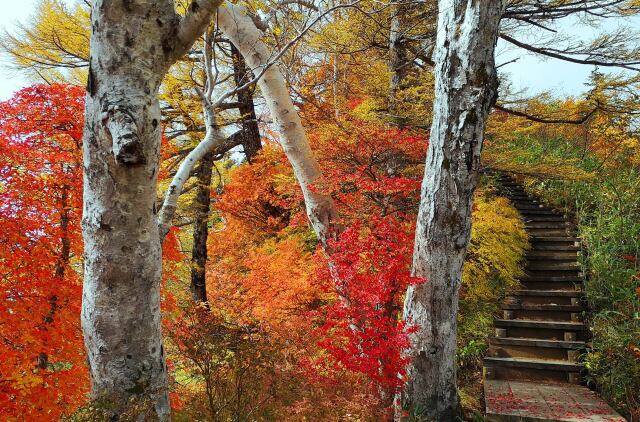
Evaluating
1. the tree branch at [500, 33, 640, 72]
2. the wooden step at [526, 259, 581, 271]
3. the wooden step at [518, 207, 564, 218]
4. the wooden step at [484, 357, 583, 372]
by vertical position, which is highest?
the tree branch at [500, 33, 640, 72]

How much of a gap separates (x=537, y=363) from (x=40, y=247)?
18.8ft

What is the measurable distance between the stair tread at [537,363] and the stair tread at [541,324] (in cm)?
52

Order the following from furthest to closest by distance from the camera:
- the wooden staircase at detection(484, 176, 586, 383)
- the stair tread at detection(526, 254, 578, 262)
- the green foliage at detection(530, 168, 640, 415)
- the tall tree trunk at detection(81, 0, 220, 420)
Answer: the stair tread at detection(526, 254, 578, 262) → the wooden staircase at detection(484, 176, 586, 383) → the green foliage at detection(530, 168, 640, 415) → the tall tree trunk at detection(81, 0, 220, 420)

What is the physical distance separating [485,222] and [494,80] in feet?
10.6

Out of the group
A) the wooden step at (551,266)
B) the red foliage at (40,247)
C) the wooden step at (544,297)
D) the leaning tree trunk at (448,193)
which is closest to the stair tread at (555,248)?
the wooden step at (551,266)

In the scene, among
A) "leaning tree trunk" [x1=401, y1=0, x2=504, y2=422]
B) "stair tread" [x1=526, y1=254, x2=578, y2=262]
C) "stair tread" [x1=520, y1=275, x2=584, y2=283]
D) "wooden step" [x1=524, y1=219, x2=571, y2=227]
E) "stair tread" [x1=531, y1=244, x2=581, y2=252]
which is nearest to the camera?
"leaning tree trunk" [x1=401, y1=0, x2=504, y2=422]

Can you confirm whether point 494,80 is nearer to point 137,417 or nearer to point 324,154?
point 324,154

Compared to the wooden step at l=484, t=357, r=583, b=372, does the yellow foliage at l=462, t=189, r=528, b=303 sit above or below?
above

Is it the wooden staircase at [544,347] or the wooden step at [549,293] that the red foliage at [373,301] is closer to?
the wooden staircase at [544,347]

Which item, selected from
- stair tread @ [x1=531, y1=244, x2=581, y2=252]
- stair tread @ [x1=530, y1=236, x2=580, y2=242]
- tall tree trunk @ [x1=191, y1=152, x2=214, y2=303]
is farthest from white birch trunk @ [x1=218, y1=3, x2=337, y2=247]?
stair tread @ [x1=530, y1=236, x2=580, y2=242]

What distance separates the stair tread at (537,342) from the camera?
4561mm

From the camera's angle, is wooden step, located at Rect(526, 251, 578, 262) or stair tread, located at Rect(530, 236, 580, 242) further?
stair tread, located at Rect(530, 236, 580, 242)

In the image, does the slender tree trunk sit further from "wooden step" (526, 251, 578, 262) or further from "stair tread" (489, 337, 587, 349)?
"stair tread" (489, 337, 587, 349)

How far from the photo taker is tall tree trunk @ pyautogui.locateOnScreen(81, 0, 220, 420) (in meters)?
1.76
